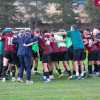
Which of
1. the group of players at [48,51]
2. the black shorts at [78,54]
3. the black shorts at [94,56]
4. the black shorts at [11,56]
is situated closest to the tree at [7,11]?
the black shorts at [94,56]

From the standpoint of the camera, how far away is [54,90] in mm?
17125

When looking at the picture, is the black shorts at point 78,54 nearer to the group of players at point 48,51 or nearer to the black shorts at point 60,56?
the group of players at point 48,51

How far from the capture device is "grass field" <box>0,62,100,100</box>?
613 inches

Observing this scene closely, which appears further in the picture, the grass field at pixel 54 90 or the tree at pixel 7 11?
the tree at pixel 7 11

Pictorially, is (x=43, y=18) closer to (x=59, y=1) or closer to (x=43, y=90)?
(x=59, y=1)

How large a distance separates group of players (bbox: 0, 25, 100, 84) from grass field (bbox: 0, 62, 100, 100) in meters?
0.72

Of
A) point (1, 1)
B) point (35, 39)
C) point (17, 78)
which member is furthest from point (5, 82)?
point (1, 1)

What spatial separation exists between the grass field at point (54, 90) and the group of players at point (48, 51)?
2.36 feet

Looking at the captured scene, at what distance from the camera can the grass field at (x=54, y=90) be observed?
15.6 meters

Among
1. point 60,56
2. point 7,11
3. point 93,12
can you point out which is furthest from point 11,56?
point 7,11

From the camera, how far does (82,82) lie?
19.4 meters

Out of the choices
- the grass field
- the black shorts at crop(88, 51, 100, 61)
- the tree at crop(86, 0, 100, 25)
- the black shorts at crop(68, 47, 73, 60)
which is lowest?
the tree at crop(86, 0, 100, 25)

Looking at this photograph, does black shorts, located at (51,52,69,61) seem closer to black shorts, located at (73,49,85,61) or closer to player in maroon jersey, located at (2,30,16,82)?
black shorts, located at (73,49,85,61)

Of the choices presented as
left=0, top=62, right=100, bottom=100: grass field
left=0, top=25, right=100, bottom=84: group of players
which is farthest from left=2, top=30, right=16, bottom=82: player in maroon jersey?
left=0, top=62, right=100, bottom=100: grass field
